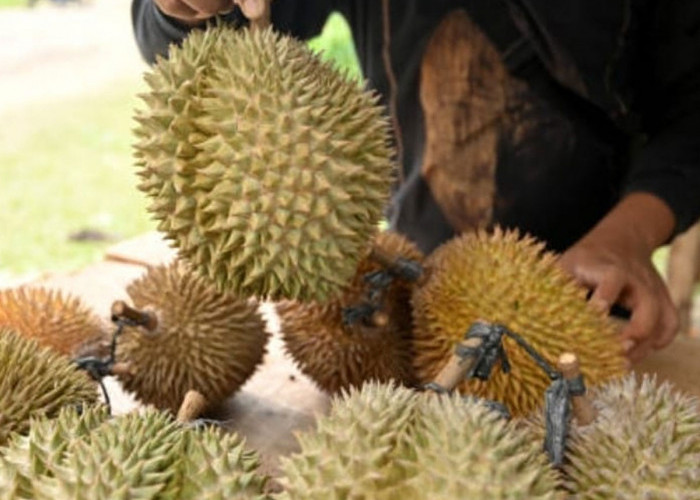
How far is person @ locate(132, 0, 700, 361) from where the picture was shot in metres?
2.04

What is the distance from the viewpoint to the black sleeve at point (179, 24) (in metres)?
1.39

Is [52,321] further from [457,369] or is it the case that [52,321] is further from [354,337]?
[457,369]

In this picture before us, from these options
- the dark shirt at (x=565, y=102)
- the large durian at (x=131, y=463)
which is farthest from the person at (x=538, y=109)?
the large durian at (x=131, y=463)

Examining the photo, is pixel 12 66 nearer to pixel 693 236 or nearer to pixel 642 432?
pixel 693 236

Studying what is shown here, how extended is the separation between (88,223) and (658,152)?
3.26 meters

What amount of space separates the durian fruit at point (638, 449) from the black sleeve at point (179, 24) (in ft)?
2.36

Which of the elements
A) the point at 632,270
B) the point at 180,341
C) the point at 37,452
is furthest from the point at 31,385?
the point at 632,270

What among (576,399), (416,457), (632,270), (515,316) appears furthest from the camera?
(632,270)

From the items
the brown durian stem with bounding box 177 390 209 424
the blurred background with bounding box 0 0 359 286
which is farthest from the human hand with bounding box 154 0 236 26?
the blurred background with bounding box 0 0 359 286

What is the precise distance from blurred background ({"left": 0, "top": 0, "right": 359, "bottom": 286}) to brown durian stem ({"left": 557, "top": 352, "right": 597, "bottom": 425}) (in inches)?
85.9

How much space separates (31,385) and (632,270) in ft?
3.80

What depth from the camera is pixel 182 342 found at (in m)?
1.44

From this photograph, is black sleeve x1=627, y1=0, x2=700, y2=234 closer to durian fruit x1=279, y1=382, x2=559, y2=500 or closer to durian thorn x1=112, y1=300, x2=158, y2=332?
durian thorn x1=112, y1=300, x2=158, y2=332

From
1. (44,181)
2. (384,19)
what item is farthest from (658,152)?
(44,181)
